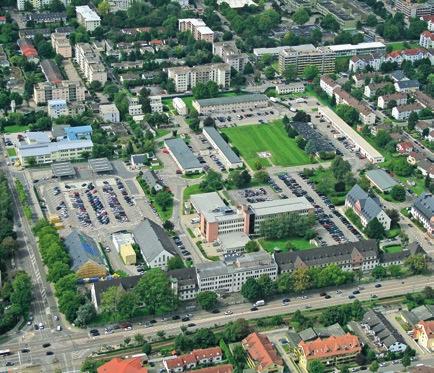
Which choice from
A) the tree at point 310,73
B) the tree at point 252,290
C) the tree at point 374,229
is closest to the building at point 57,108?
the tree at point 310,73

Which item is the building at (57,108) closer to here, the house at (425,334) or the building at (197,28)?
the building at (197,28)

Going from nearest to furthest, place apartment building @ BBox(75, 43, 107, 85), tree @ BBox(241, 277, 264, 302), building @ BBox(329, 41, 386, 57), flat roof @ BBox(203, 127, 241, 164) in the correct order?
tree @ BBox(241, 277, 264, 302), flat roof @ BBox(203, 127, 241, 164), apartment building @ BBox(75, 43, 107, 85), building @ BBox(329, 41, 386, 57)

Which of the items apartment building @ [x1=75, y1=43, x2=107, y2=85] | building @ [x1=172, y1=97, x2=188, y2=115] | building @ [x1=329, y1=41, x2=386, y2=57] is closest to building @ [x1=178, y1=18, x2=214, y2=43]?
apartment building @ [x1=75, y1=43, x2=107, y2=85]

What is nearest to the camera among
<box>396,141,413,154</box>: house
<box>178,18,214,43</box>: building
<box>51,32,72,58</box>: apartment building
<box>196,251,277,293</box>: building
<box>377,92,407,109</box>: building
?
<box>196,251,277,293</box>: building

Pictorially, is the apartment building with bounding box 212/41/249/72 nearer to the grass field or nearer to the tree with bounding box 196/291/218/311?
the grass field

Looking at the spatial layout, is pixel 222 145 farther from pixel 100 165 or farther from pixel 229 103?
pixel 100 165

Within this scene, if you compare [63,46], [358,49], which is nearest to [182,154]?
[63,46]
